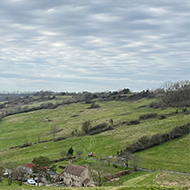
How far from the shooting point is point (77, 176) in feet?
205

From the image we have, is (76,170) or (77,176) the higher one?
(76,170)

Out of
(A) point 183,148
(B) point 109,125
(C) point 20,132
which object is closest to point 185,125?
(A) point 183,148

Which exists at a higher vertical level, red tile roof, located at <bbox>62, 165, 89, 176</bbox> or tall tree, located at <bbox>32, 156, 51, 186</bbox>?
tall tree, located at <bbox>32, 156, 51, 186</bbox>

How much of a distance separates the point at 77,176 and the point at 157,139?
40680 mm

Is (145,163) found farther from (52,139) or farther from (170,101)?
(170,101)

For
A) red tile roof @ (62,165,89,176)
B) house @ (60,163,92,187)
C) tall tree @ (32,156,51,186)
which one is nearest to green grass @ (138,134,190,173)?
house @ (60,163,92,187)

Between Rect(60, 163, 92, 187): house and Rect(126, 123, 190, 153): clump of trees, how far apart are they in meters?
27.1

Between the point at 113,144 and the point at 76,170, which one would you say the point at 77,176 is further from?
the point at 113,144

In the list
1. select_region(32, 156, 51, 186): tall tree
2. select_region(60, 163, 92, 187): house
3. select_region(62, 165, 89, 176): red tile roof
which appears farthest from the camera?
select_region(62, 165, 89, 176): red tile roof

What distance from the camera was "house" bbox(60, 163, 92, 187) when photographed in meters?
61.9

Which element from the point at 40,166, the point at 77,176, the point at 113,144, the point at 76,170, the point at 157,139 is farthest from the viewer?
the point at 113,144

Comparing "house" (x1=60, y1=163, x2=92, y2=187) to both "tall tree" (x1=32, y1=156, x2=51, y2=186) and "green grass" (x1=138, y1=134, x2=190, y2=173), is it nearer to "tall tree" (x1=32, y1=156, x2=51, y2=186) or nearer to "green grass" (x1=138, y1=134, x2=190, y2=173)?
"tall tree" (x1=32, y1=156, x2=51, y2=186)

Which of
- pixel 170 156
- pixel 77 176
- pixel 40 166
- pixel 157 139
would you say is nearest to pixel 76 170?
pixel 77 176

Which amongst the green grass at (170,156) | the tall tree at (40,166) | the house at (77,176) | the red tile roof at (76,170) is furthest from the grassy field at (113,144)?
the tall tree at (40,166)
